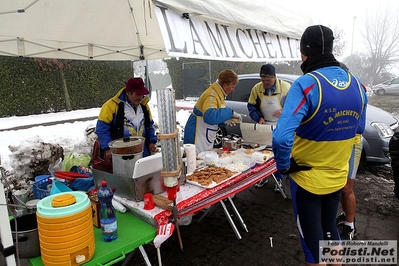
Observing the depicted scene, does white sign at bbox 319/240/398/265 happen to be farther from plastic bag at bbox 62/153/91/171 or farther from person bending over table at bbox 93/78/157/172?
plastic bag at bbox 62/153/91/171

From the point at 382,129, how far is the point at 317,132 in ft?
13.3

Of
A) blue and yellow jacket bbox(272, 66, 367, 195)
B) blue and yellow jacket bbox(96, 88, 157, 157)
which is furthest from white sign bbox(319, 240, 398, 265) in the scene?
blue and yellow jacket bbox(96, 88, 157, 157)

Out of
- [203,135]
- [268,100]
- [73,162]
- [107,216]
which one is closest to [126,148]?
[107,216]

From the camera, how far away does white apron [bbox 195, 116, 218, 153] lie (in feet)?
11.2

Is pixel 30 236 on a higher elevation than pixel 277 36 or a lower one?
lower

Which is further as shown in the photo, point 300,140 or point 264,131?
point 264,131

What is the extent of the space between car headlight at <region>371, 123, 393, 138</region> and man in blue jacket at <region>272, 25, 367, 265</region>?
11.9ft

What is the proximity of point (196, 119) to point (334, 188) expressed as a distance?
1.96 meters

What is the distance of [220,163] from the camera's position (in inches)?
115

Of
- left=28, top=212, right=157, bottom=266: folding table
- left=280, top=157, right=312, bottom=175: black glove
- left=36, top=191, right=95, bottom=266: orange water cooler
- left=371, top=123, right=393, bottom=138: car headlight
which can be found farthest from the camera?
left=371, top=123, right=393, bottom=138: car headlight

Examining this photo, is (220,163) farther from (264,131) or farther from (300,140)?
(300,140)

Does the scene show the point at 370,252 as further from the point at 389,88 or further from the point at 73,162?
the point at 389,88

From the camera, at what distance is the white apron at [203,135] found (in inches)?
135

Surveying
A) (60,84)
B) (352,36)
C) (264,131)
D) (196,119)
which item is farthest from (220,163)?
(352,36)
